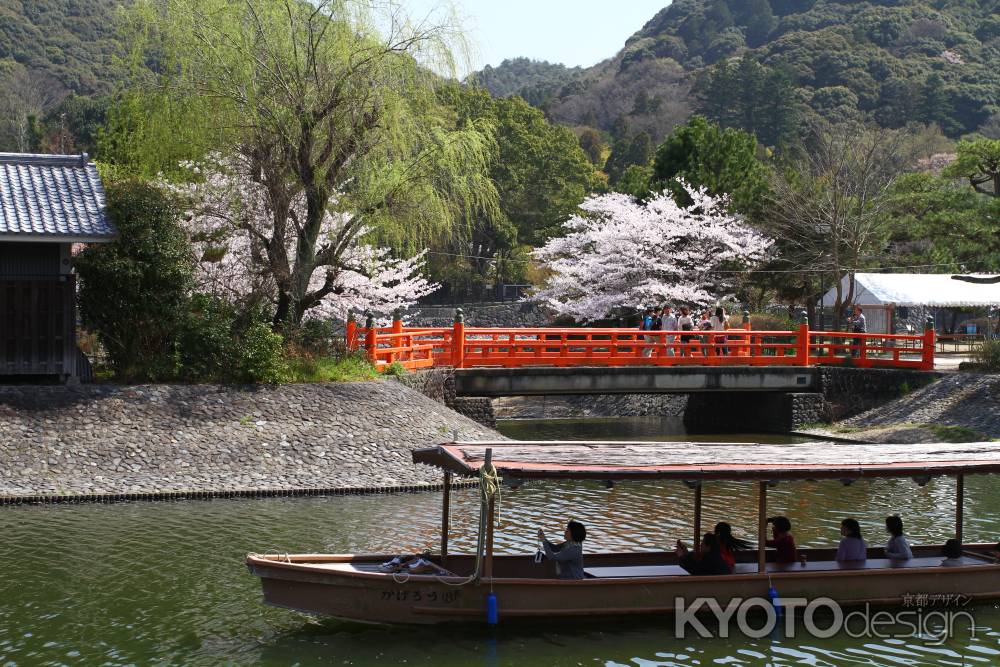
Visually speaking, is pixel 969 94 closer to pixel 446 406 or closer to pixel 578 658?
pixel 446 406

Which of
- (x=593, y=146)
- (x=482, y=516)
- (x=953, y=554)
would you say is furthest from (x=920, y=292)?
(x=593, y=146)

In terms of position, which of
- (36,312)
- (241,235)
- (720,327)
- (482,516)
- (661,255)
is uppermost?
(661,255)

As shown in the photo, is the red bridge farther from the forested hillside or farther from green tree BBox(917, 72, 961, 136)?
green tree BBox(917, 72, 961, 136)

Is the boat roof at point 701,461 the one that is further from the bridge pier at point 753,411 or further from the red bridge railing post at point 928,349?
the red bridge railing post at point 928,349

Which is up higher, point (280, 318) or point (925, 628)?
point (280, 318)

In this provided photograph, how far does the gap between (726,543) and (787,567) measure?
3.12ft

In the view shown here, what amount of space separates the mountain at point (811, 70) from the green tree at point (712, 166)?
54.3 metres

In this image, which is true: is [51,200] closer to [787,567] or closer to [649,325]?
[787,567]

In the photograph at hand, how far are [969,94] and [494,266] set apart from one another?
57290mm

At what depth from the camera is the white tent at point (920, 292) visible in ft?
146

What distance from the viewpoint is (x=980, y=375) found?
113 ft

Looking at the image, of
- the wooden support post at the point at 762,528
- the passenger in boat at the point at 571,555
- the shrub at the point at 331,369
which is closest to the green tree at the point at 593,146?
the shrub at the point at 331,369

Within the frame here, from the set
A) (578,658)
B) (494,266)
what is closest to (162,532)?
(578,658)

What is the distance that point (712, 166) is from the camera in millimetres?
50000
